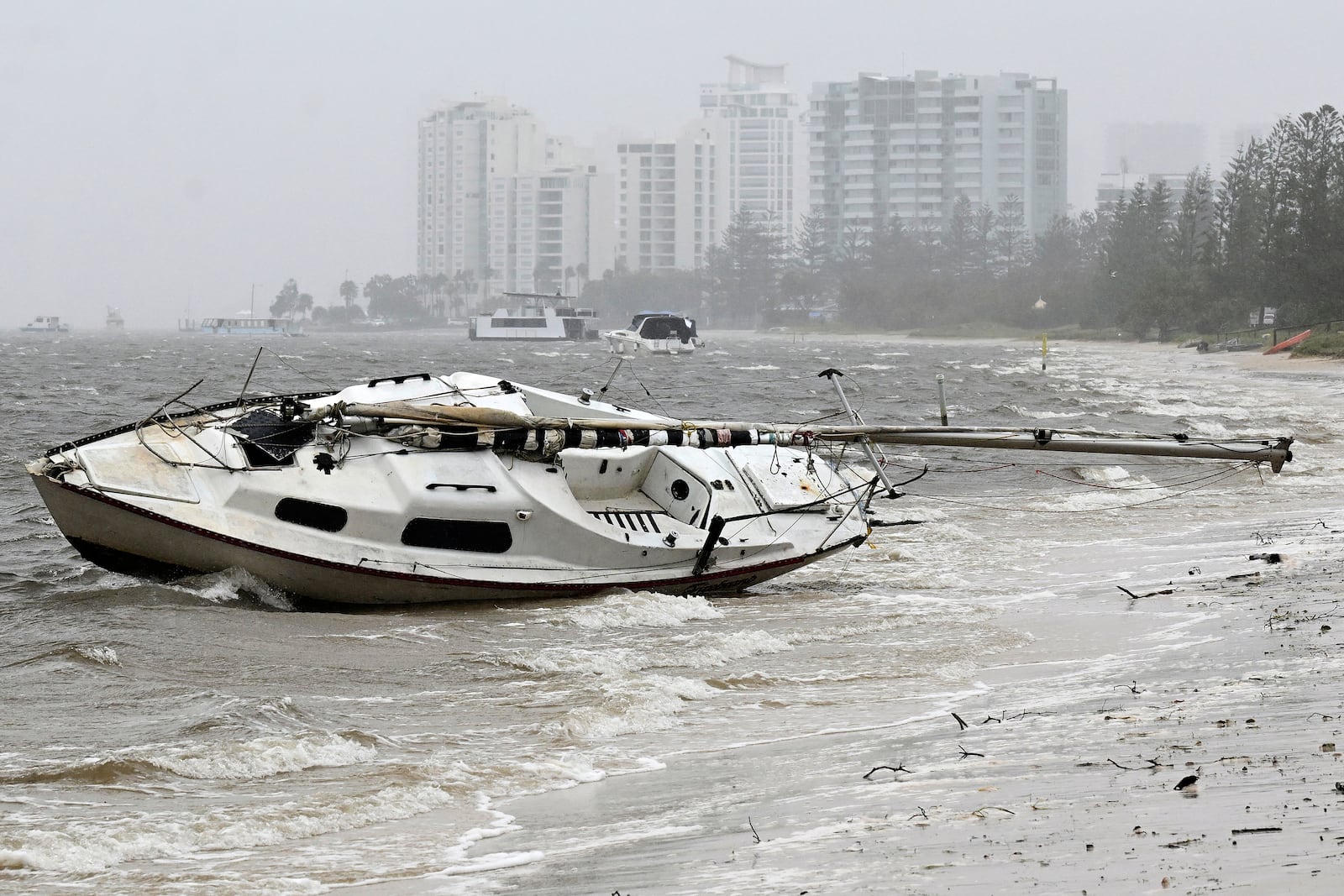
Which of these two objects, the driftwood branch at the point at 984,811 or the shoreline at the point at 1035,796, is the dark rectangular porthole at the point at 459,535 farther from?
the driftwood branch at the point at 984,811

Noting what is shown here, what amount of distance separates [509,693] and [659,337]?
9837 centimetres

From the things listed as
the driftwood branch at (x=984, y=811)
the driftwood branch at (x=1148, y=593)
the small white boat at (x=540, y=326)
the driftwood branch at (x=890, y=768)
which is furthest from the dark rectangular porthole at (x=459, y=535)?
the small white boat at (x=540, y=326)

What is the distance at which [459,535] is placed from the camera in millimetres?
17656

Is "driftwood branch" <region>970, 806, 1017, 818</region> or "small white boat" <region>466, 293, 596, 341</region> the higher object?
"small white boat" <region>466, 293, 596, 341</region>

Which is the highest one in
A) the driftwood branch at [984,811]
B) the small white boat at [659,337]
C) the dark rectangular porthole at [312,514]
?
the small white boat at [659,337]

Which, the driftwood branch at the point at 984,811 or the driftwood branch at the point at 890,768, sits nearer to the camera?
the driftwood branch at the point at 984,811

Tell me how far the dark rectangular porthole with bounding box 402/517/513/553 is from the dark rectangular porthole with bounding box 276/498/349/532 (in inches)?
30.4

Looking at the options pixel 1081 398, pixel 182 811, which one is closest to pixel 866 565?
pixel 182 811

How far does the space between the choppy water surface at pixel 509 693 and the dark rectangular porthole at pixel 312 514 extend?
1020mm

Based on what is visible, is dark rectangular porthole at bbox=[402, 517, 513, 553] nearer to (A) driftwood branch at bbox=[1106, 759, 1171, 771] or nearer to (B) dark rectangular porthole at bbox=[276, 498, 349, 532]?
(B) dark rectangular porthole at bbox=[276, 498, 349, 532]

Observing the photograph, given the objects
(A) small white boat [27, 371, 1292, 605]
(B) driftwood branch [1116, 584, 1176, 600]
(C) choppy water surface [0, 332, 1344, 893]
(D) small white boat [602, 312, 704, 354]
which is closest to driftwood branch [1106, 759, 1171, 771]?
(C) choppy water surface [0, 332, 1344, 893]

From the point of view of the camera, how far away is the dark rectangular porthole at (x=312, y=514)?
1697cm

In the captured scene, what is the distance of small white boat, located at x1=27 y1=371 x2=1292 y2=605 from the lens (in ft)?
55.0

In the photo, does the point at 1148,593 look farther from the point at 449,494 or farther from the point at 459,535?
the point at 449,494
